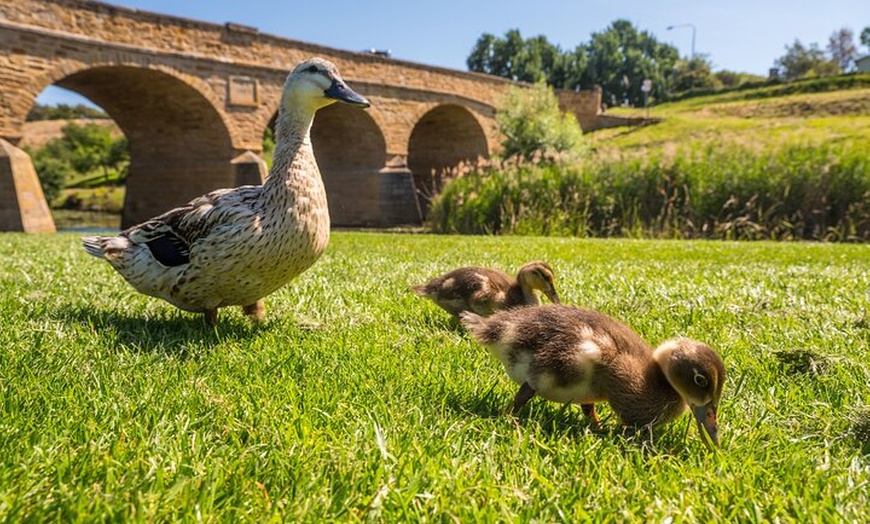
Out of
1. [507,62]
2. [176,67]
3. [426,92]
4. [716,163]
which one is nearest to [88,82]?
[176,67]

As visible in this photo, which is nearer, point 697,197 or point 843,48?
point 697,197

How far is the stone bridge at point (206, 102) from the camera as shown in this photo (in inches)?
710

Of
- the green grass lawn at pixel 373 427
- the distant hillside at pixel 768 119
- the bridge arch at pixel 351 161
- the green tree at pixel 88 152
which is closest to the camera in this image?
the green grass lawn at pixel 373 427

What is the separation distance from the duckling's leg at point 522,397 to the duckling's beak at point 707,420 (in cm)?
58

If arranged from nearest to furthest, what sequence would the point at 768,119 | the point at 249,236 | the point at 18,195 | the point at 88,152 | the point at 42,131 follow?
the point at 249,236
the point at 18,195
the point at 768,119
the point at 88,152
the point at 42,131

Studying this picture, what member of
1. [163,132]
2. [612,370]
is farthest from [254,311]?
[163,132]

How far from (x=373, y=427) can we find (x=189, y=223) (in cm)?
195

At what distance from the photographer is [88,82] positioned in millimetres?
22578

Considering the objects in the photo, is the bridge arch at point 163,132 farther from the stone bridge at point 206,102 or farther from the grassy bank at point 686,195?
the grassy bank at point 686,195

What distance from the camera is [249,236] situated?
317cm

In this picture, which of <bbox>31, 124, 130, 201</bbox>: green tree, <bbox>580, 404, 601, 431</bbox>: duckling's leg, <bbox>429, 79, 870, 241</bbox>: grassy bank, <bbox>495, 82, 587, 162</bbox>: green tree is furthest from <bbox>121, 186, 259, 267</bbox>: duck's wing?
<bbox>31, 124, 130, 201</bbox>: green tree

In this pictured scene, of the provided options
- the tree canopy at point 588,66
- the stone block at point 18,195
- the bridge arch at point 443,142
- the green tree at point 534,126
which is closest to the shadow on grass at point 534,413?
the stone block at point 18,195

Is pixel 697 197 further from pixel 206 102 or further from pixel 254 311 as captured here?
pixel 206 102

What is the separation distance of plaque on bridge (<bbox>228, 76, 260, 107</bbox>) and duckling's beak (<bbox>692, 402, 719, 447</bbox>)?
78.4ft
